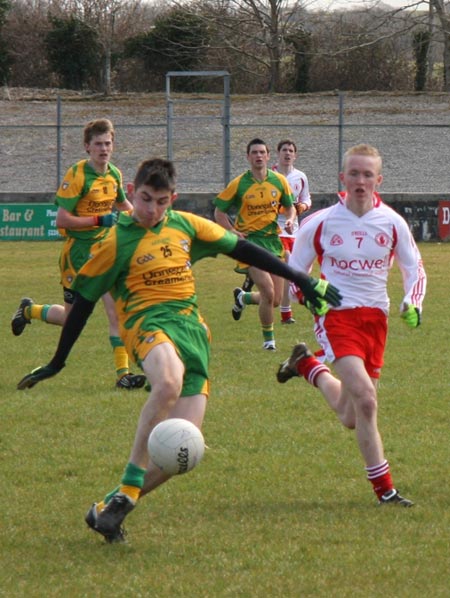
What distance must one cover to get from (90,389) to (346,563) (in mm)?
4839

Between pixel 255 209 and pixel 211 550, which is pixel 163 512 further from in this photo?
pixel 255 209

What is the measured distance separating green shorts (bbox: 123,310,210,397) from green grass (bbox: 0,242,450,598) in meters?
0.74

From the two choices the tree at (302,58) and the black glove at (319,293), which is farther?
the tree at (302,58)

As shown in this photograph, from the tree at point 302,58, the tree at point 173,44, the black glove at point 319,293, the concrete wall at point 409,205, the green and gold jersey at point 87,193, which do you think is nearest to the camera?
the black glove at point 319,293

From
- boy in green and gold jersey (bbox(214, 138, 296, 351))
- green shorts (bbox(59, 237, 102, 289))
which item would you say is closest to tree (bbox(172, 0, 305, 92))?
boy in green and gold jersey (bbox(214, 138, 296, 351))

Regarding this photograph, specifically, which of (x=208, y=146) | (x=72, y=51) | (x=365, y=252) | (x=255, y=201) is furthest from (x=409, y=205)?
(x=72, y=51)

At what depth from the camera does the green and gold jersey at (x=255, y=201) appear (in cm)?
1276

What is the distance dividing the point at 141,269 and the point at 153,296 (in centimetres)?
14

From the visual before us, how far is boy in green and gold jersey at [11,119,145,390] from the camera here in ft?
31.9

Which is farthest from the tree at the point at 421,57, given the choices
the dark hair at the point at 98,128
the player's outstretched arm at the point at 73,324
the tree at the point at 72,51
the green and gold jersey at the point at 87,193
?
the player's outstretched arm at the point at 73,324

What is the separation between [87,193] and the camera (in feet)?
32.7

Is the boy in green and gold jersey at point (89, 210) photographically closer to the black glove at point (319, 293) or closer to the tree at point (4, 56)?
the black glove at point (319, 293)

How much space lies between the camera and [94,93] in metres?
42.1

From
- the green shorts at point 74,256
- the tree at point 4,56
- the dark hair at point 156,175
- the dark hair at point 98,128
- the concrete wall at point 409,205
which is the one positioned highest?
the tree at point 4,56
